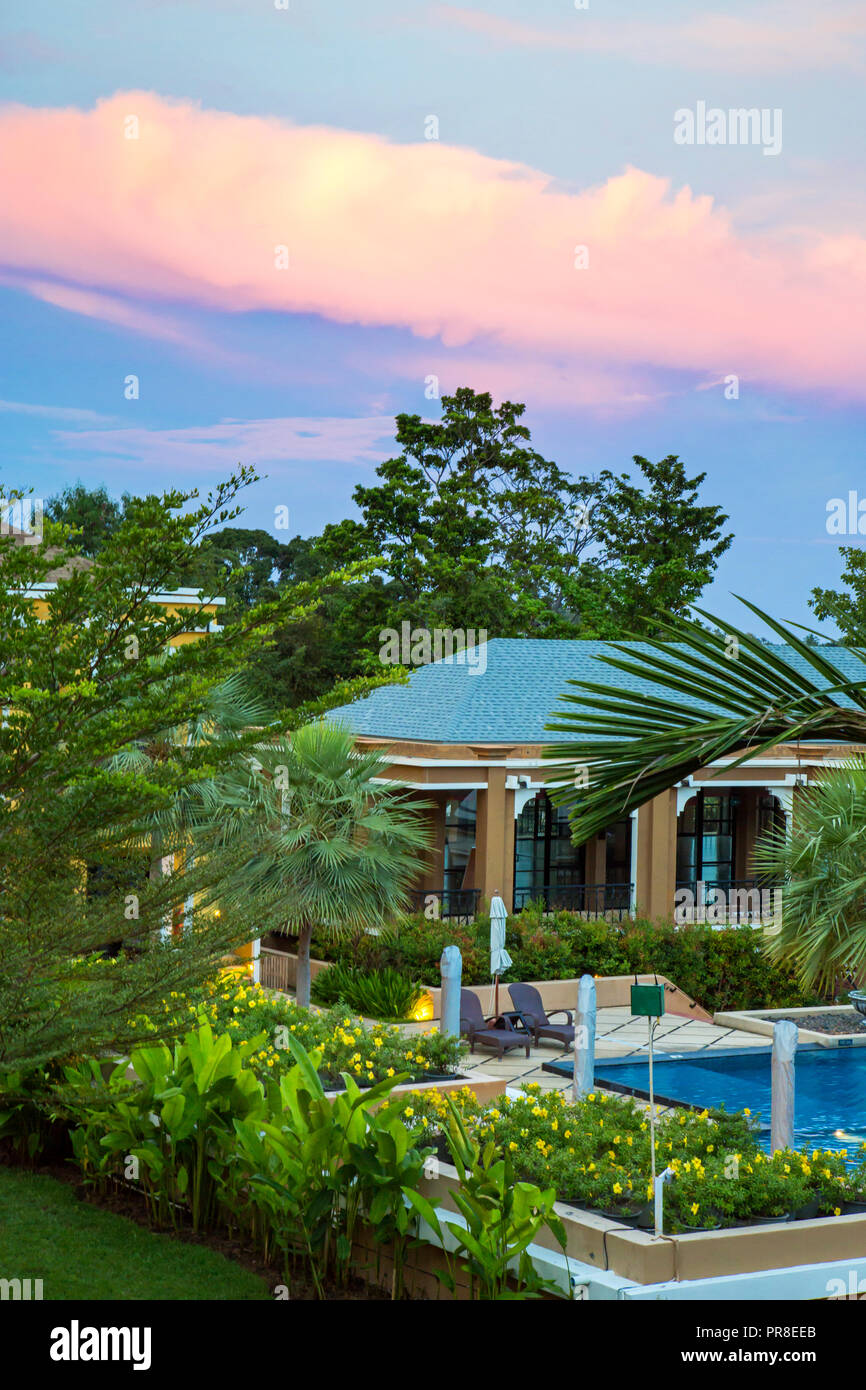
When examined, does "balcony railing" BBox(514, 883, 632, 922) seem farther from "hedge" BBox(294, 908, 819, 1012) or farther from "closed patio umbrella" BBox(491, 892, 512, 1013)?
"closed patio umbrella" BBox(491, 892, 512, 1013)

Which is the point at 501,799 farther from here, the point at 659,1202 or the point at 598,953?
the point at 659,1202

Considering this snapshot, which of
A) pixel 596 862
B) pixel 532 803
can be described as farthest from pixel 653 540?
pixel 532 803

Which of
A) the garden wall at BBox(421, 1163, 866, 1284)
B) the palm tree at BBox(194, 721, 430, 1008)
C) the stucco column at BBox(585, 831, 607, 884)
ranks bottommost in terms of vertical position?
the garden wall at BBox(421, 1163, 866, 1284)

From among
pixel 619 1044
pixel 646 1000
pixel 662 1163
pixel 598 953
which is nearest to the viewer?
pixel 646 1000

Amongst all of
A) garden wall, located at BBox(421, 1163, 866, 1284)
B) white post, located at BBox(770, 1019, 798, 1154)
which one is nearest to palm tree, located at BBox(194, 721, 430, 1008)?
white post, located at BBox(770, 1019, 798, 1154)

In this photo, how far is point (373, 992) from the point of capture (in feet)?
60.4

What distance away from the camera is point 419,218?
51531mm

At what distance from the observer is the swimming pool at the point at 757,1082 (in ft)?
51.7

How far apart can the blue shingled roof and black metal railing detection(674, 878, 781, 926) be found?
13.7 feet

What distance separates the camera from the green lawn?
8.45 meters

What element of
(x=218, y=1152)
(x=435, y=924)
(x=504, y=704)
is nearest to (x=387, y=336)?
(x=504, y=704)

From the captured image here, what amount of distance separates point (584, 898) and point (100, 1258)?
17740 mm

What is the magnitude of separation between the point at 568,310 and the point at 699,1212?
46732 millimetres
